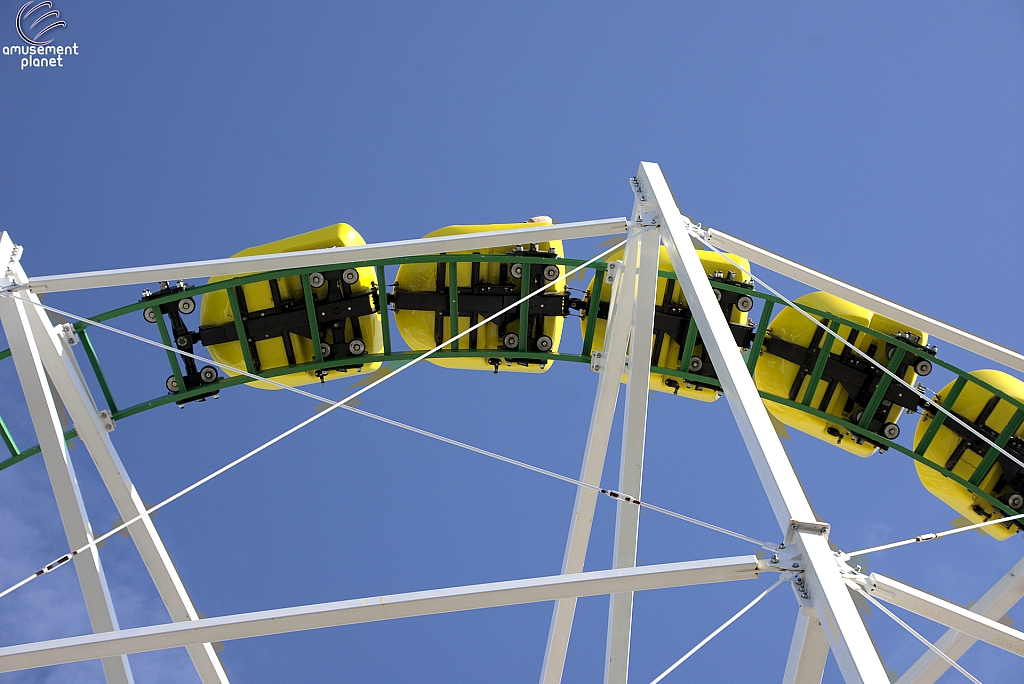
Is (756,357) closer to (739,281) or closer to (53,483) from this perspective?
(739,281)

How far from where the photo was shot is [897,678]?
10375mm

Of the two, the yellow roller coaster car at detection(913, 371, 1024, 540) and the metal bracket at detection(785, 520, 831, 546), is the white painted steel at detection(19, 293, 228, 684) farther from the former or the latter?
the yellow roller coaster car at detection(913, 371, 1024, 540)

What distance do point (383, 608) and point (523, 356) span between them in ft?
18.2

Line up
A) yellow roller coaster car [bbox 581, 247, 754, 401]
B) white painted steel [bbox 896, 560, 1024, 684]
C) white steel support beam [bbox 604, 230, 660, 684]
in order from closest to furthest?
1. white steel support beam [bbox 604, 230, 660, 684]
2. white painted steel [bbox 896, 560, 1024, 684]
3. yellow roller coaster car [bbox 581, 247, 754, 401]

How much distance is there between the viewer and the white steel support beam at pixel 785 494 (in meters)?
4.64

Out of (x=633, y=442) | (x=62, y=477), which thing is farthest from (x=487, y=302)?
(x=62, y=477)

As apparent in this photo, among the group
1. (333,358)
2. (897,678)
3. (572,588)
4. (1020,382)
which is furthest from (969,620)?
(333,358)


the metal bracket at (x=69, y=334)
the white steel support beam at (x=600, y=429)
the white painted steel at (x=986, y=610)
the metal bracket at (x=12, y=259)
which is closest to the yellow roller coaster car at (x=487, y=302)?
the white steel support beam at (x=600, y=429)

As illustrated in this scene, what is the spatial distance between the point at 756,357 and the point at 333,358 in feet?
15.7

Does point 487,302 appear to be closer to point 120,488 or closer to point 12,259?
point 120,488

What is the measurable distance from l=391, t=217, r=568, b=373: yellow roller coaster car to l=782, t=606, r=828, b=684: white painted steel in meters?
5.49

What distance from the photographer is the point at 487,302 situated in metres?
10.6

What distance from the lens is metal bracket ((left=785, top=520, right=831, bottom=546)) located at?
5180 mm

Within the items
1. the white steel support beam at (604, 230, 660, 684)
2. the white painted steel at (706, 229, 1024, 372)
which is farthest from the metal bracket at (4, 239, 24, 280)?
the white painted steel at (706, 229, 1024, 372)
